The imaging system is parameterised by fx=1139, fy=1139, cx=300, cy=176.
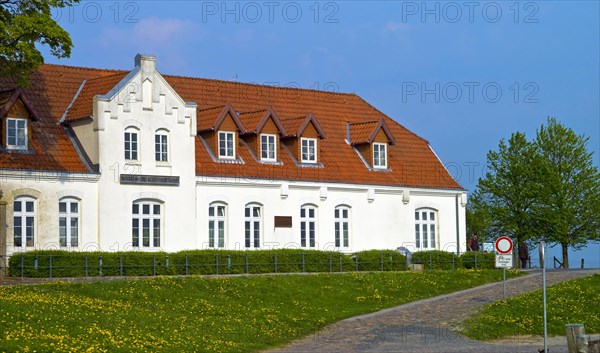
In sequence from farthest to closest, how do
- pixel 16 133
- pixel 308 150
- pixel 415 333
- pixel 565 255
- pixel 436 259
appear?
1. pixel 565 255
2. pixel 308 150
3. pixel 436 259
4. pixel 16 133
5. pixel 415 333

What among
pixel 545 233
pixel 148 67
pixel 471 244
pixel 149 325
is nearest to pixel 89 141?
pixel 148 67

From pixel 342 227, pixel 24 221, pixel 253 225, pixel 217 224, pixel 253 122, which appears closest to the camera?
pixel 24 221

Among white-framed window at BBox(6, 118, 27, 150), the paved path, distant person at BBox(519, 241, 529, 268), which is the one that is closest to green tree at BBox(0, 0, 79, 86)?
white-framed window at BBox(6, 118, 27, 150)

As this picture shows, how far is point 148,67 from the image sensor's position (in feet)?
157

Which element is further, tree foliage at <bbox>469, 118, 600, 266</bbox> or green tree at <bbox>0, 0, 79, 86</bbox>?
tree foliage at <bbox>469, 118, 600, 266</bbox>

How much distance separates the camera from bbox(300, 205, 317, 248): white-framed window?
174ft

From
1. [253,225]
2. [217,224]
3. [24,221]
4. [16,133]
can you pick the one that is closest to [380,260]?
[253,225]

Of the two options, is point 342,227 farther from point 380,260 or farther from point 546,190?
point 546,190

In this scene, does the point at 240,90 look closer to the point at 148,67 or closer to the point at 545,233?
the point at 148,67

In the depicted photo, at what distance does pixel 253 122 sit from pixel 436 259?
34.6 ft

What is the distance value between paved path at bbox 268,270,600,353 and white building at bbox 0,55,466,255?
11489mm

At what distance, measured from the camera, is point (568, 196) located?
226ft

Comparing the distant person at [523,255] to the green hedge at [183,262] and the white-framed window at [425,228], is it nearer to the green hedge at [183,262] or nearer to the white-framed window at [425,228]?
the white-framed window at [425,228]

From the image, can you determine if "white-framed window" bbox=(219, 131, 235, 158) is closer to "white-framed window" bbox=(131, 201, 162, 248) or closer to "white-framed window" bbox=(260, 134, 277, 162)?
"white-framed window" bbox=(260, 134, 277, 162)
